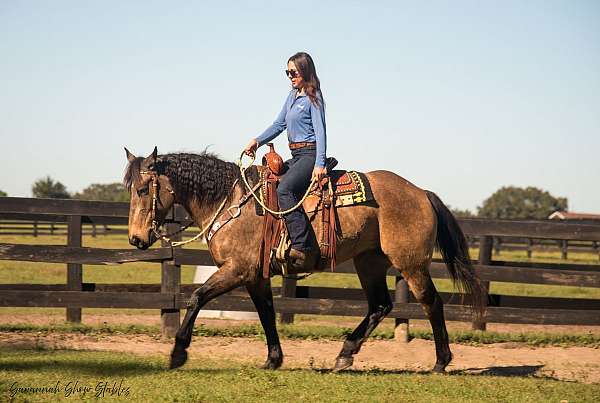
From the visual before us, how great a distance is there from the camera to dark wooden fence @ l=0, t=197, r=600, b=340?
941 cm

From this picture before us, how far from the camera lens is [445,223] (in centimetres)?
795

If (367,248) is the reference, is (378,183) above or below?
above

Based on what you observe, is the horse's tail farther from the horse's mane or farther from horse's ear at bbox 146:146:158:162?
horse's ear at bbox 146:146:158:162

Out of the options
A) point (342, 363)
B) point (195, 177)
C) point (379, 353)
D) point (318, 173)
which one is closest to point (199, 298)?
point (195, 177)

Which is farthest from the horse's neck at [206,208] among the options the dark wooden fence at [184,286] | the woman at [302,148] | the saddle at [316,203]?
the dark wooden fence at [184,286]

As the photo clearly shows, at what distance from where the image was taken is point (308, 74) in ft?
23.1

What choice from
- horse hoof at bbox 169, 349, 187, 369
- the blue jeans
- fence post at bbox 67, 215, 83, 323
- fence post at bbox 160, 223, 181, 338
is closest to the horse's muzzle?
horse hoof at bbox 169, 349, 187, 369

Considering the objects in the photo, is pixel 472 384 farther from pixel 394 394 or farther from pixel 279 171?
pixel 279 171

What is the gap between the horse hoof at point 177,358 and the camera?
6621mm

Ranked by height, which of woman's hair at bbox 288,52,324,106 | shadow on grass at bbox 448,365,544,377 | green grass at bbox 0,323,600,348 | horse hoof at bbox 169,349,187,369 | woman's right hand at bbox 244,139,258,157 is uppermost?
woman's hair at bbox 288,52,324,106

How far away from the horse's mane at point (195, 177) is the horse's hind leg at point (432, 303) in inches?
80.6

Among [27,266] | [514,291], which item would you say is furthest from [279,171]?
[27,266]

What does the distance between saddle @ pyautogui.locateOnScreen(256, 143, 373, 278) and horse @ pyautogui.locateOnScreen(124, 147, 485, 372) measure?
0.08 m

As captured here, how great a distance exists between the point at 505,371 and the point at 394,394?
2.79 meters
